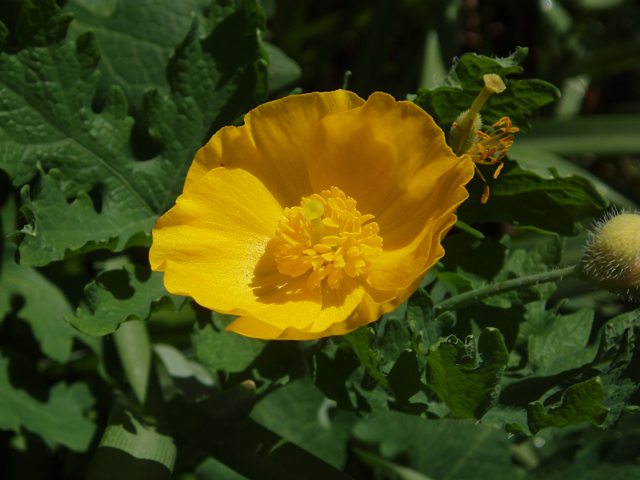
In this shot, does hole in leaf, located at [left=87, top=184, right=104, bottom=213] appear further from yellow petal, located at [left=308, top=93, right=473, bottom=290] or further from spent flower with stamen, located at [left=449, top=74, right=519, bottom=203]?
spent flower with stamen, located at [left=449, top=74, right=519, bottom=203]

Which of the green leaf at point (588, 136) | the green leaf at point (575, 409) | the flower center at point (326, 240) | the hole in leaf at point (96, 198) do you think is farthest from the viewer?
the green leaf at point (588, 136)

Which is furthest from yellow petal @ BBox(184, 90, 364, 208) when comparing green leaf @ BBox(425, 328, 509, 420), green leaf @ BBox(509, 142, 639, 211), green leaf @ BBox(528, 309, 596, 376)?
green leaf @ BBox(509, 142, 639, 211)

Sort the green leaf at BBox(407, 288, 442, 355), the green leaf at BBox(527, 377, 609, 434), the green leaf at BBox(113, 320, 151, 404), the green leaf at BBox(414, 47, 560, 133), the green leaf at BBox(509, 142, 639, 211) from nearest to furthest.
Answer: the green leaf at BBox(527, 377, 609, 434) → the green leaf at BBox(407, 288, 442, 355) → the green leaf at BBox(414, 47, 560, 133) → the green leaf at BBox(113, 320, 151, 404) → the green leaf at BBox(509, 142, 639, 211)

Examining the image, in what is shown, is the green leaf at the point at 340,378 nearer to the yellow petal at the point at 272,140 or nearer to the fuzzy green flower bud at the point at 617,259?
the yellow petal at the point at 272,140

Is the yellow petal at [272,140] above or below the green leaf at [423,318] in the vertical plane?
above

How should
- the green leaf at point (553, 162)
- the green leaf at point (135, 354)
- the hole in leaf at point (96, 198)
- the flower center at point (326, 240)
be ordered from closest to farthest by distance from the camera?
the flower center at point (326, 240) < the green leaf at point (135, 354) < the hole in leaf at point (96, 198) < the green leaf at point (553, 162)

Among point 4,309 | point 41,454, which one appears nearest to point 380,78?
point 4,309

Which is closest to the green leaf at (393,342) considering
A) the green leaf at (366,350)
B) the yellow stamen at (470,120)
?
the green leaf at (366,350)
